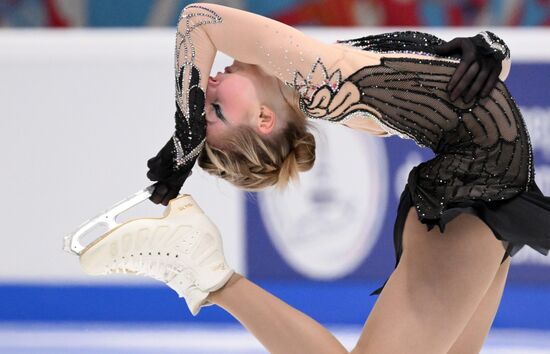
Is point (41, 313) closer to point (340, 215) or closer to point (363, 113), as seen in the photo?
point (340, 215)

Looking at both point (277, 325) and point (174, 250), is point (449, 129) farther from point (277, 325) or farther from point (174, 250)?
point (174, 250)

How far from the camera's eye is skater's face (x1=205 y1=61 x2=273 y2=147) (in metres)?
2.32

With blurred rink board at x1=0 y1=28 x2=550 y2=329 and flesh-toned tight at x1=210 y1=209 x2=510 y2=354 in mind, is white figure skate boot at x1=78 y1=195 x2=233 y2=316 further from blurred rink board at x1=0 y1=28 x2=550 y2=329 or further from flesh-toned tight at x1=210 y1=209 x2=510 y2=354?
blurred rink board at x1=0 y1=28 x2=550 y2=329

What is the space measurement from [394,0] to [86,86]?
171 cm

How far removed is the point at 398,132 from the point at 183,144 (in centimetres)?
49

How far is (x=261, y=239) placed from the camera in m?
3.67

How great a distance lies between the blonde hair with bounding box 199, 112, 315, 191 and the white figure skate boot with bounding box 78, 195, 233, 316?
131mm

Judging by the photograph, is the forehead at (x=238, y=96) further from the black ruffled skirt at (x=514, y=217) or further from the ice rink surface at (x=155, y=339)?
the ice rink surface at (x=155, y=339)

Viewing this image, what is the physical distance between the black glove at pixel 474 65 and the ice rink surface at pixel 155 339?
1357 millimetres

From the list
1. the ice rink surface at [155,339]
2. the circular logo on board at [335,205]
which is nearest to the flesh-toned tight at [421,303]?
the ice rink surface at [155,339]

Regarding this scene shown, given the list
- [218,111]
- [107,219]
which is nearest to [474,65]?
[218,111]

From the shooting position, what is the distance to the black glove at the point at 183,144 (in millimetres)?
2271

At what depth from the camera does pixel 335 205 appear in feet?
11.8

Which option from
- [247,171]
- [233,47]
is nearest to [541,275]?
[247,171]
